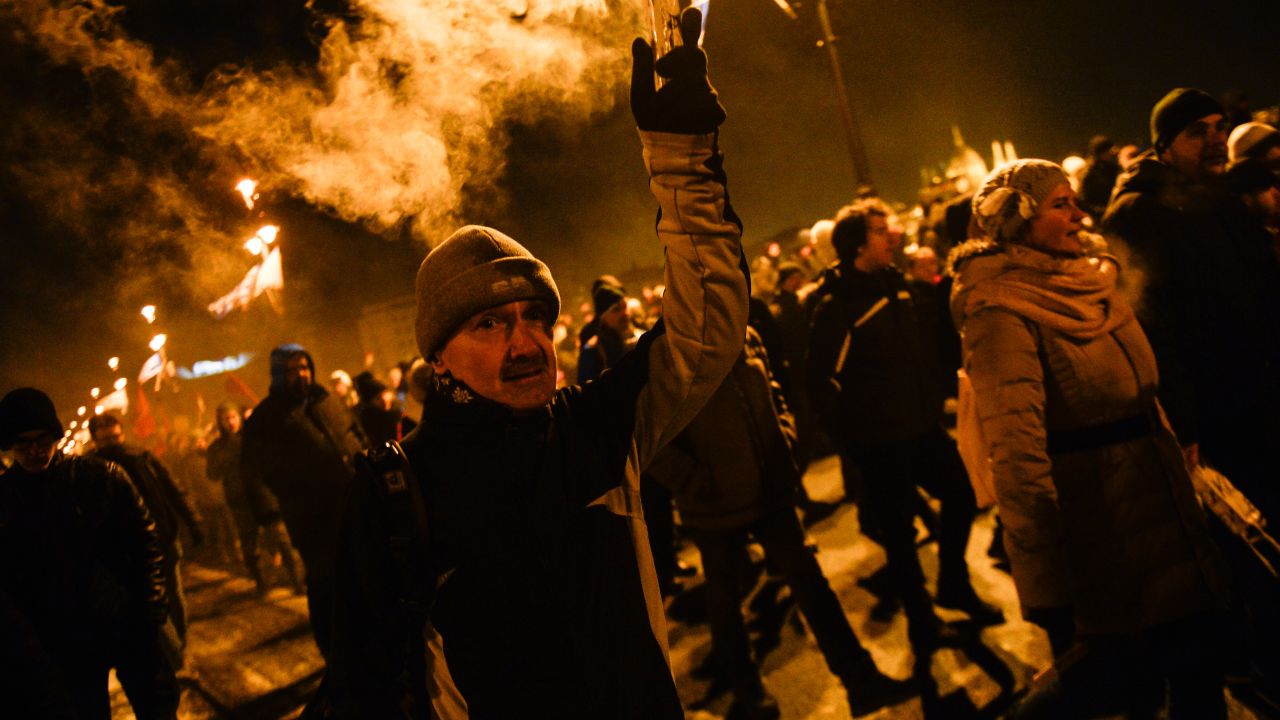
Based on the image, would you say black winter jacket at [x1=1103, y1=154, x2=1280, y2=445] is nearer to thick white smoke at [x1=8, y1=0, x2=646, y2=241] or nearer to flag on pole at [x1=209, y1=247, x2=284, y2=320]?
thick white smoke at [x1=8, y1=0, x2=646, y2=241]

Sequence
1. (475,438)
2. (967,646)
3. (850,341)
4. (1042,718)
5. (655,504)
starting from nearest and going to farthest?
(475,438), (1042,718), (967,646), (850,341), (655,504)

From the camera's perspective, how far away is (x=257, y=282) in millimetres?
5703

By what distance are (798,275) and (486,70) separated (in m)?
5.09

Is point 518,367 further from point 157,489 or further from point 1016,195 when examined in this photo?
point 157,489

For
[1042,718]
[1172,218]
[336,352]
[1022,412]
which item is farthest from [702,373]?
[336,352]

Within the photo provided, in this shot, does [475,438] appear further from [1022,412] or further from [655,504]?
[655,504]

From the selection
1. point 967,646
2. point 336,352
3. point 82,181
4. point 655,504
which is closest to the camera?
point 82,181

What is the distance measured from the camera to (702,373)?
71.5 inches

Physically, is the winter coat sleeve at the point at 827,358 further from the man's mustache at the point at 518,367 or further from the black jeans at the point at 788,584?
the man's mustache at the point at 518,367

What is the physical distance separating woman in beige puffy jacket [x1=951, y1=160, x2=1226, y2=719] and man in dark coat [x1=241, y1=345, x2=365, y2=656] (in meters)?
4.80

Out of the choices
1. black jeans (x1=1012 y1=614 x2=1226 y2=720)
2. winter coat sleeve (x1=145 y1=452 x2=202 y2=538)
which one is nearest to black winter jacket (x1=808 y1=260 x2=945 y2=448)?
black jeans (x1=1012 y1=614 x2=1226 y2=720)

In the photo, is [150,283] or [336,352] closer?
[150,283]

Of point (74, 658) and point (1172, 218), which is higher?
point (1172, 218)

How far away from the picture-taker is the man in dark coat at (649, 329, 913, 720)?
148 inches
